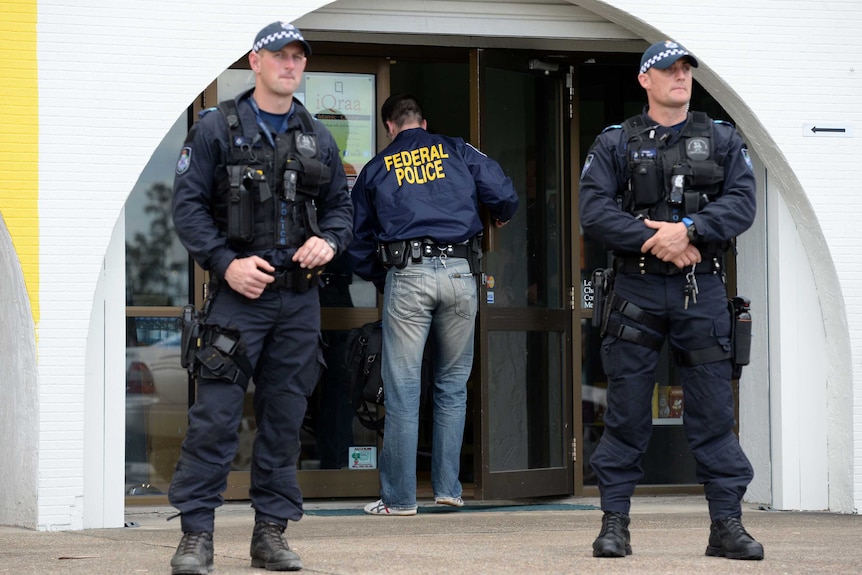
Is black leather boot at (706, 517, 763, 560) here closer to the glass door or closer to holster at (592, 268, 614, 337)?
holster at (592, 268, 614, 337)

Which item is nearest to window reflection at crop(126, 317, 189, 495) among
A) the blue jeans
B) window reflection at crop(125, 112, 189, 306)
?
window reflection at crop(125, 112, 189, 306)

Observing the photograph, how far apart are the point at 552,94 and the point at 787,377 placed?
219 centimetres

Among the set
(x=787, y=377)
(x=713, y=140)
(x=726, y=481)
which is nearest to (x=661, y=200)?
(x=713, y=140)

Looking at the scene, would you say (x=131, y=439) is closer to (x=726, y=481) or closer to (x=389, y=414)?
(x=389, y=414)

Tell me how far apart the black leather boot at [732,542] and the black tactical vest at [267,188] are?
1.84 m

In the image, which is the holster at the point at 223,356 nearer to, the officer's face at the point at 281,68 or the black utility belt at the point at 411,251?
the officer's face at the point at 281,68

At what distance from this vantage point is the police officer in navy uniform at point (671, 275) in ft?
15.1

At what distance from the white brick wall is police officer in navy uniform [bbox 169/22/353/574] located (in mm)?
1734

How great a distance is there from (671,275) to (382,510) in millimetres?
2616

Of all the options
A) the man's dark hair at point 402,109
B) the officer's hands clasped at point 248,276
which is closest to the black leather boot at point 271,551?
the officer's hands clasped at point 248,276

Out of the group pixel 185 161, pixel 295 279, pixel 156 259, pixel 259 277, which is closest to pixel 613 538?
pixel 295 279

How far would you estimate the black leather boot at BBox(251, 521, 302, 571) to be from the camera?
4184mm

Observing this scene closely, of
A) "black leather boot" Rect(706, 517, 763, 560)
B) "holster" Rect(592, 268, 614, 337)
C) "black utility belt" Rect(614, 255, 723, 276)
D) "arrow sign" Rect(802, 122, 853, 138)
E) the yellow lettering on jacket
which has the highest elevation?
"arrow sign" Rect(802, 122, 853, 138)

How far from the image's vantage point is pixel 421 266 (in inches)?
254
